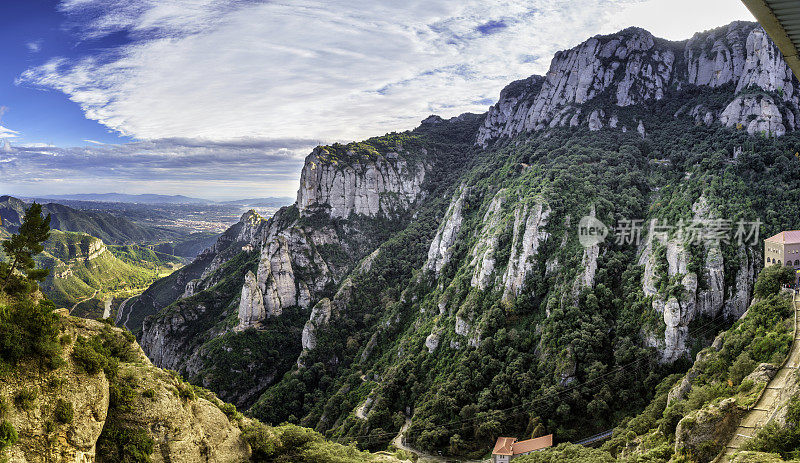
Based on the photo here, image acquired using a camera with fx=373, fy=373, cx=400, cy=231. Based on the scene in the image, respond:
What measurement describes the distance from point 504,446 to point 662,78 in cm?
12358

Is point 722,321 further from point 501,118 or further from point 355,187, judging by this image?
point 501,118

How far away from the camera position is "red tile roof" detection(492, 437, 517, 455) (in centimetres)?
→ 4948

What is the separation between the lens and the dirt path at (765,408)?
2727cm

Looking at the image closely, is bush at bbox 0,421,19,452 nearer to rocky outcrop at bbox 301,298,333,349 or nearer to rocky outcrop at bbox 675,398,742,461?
rocky outcrop at bbox 675,398,742,461

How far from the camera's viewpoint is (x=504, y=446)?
50.7 m

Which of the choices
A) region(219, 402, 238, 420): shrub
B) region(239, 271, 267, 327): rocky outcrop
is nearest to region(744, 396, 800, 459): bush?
region(219, 402, 238, 420): shrub

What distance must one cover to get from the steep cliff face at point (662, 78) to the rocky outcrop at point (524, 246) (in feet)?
164

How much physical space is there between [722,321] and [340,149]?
135 metres

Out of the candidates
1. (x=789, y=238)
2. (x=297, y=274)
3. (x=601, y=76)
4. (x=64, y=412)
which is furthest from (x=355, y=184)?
(x=64, y=412)

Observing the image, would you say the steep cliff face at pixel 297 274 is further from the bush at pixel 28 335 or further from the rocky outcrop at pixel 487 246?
the bush at pixel 28 335

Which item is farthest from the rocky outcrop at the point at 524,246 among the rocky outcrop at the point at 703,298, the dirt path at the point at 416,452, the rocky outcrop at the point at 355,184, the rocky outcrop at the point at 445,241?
the rocky outcrop at the point at 355,184

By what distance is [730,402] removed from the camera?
1149 inches

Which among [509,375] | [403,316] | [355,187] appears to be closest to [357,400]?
[403,316]

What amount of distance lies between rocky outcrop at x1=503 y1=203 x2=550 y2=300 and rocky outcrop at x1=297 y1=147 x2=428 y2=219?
76396mm
